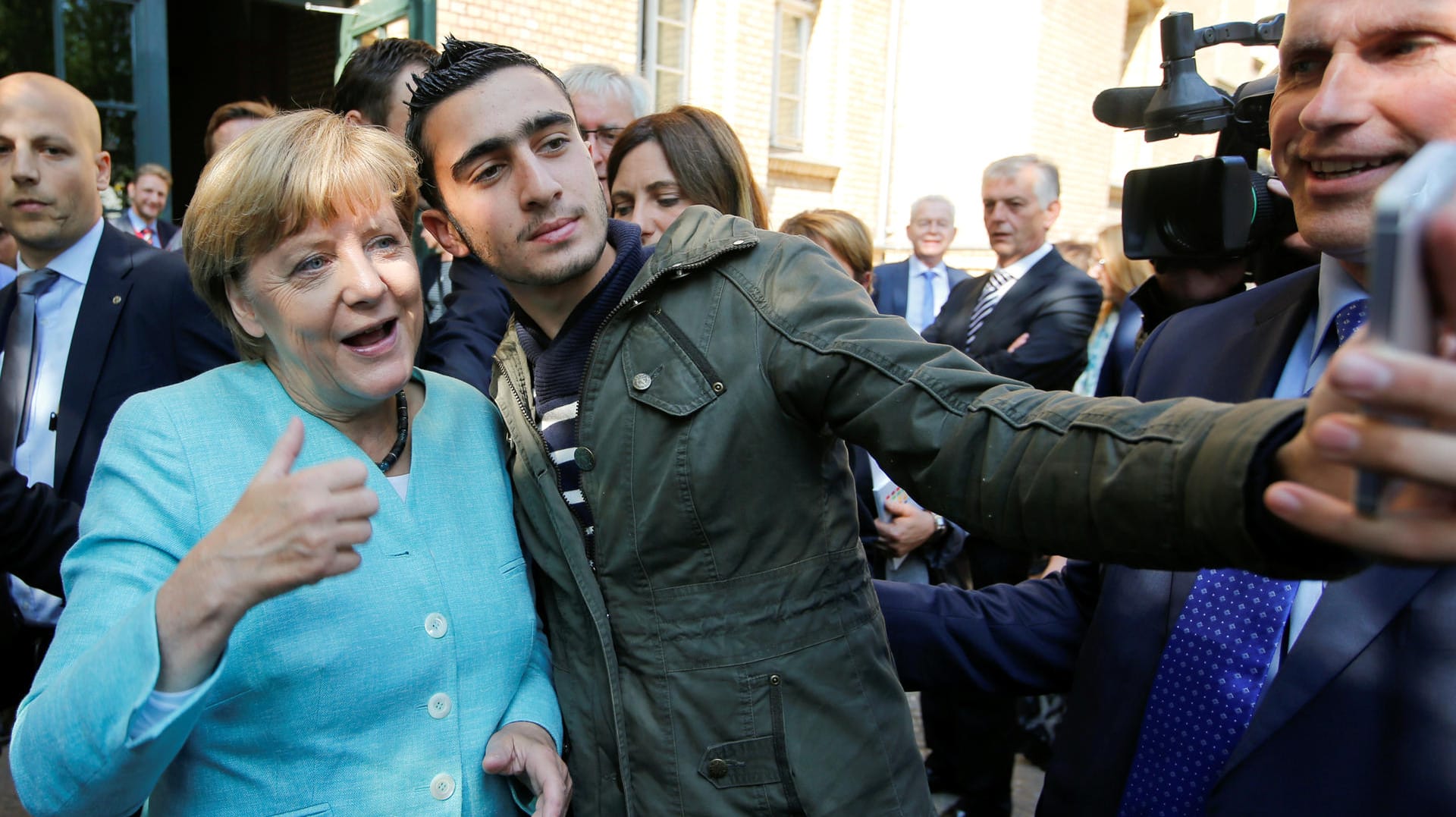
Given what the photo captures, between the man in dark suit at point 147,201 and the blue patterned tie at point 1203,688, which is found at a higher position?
the man in dark suit at point 147,201

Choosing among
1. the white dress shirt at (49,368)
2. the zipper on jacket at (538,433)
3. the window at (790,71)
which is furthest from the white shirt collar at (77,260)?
the window at (790,71)

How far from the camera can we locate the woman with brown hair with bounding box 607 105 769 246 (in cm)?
296

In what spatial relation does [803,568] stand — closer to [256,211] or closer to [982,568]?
[256,211]

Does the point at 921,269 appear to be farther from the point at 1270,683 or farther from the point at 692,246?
the point at 1270,683

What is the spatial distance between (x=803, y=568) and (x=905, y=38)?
11.2 meters

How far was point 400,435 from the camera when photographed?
1.77 metres

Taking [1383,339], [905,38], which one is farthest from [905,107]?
[1383,339]

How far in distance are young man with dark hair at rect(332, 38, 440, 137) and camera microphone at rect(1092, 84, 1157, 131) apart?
1.92 metres

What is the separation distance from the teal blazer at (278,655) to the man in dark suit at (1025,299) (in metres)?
3.15

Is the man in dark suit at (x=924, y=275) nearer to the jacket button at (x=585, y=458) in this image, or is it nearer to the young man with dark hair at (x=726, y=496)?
the young man with dark hair at (x=726, y=496)

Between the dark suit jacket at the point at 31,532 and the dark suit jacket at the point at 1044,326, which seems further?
the dark suit jacket at the point at 1044,326

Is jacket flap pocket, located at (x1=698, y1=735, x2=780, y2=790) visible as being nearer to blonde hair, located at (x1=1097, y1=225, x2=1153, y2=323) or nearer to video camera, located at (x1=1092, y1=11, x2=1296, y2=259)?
video camera, located at (x1=1092, y1=11, x2=1296, y2=259)

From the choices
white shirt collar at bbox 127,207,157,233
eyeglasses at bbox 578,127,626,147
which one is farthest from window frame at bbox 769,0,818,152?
eyeglasses at bbox 578,127,626,147

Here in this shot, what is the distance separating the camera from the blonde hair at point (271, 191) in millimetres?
1581
